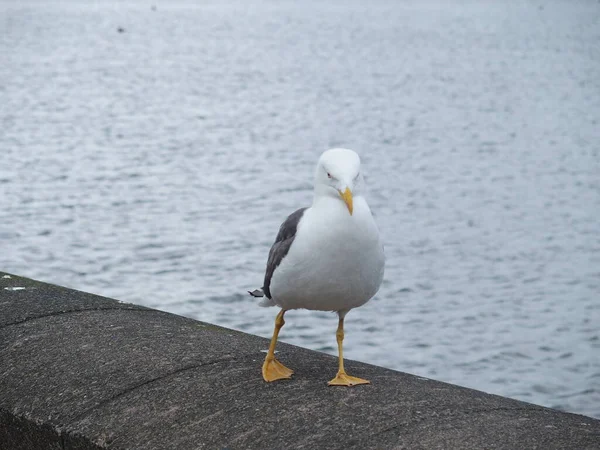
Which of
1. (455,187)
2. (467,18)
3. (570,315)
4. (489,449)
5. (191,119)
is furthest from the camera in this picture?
(467,18)

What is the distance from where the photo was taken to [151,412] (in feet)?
13.6

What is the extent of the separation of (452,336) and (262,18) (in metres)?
90.4

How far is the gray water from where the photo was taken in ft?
35.9

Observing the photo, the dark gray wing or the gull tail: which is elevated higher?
the dark gray wing

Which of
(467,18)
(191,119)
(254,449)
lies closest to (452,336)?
(254,449)

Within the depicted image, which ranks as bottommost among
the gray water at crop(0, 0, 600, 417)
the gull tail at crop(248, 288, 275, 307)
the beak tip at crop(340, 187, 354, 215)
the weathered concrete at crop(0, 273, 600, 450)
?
the gray water at crop(0, 0, 600, 417)

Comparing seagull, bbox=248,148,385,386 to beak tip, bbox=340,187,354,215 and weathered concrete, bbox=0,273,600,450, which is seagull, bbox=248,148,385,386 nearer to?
beak tip, bbox=340,187,354,215

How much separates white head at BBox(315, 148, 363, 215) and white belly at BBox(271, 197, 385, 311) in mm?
58

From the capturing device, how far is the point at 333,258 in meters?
4.03

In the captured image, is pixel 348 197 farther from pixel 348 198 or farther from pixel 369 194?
pixel 369 194

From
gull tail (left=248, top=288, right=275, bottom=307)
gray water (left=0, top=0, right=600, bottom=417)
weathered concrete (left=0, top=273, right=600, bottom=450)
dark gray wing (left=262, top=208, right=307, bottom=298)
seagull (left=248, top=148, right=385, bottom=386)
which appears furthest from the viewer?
gray water (left=0, top=0, right=600, bottom=417)

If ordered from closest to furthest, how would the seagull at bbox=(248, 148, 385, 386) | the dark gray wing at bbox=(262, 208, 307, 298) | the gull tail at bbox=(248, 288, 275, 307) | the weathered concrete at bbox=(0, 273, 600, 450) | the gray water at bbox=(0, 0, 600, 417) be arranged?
1. the weathered concrete at bbox=(0, 273, 600, 450)
2. the seagull at bbox=(248, 148, 385, 386)
3. the dark gray wing at bbox=(262, 208, 307, 298)
4. the gull tail at bbox=(248, 288, 275, 307)
5. the gray water at bbox=(0, 0, 600, 417)

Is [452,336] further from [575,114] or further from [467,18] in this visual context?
[467,18]

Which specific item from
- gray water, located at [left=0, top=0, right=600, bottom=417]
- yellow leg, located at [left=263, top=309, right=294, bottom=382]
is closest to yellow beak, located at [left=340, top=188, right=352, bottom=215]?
yellow leg, located at [left=263, top=309, right=294, bottom=382]
